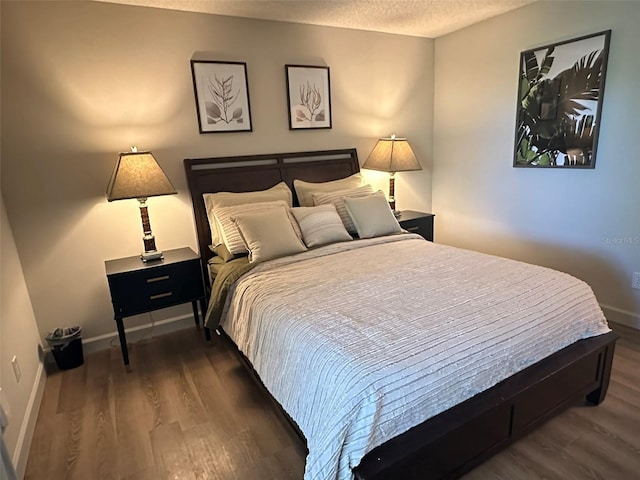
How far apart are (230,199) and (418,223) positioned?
5.76 ft

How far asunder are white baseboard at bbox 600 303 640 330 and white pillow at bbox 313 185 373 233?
203cm

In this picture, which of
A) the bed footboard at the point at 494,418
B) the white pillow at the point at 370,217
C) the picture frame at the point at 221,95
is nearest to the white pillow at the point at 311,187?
the white pillow at the point at 370,217

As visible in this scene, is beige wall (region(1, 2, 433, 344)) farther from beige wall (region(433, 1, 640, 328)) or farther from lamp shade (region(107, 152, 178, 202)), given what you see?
beige wall (region(433, 1, 640, 328))

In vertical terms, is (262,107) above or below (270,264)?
above

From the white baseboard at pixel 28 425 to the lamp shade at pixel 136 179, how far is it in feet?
3.96

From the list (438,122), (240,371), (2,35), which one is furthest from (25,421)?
(438,122)

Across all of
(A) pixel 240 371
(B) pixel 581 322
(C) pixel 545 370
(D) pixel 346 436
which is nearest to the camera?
(D) pixel 346 436

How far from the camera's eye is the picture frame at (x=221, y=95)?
2826 millimetres

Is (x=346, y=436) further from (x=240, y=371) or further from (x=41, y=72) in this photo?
(x=41, y=72)

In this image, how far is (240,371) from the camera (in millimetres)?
2420

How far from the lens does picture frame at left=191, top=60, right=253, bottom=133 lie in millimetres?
2826

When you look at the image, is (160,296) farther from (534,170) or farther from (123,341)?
(534,170)

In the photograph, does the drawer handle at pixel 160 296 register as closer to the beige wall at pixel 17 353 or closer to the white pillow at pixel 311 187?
the beige wall at pixel 17 353

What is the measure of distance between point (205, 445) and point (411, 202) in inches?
121
